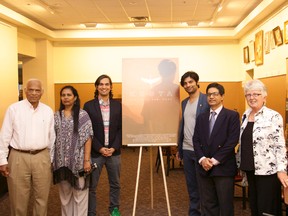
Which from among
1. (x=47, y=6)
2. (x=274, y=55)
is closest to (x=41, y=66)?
(x=47, y=6)

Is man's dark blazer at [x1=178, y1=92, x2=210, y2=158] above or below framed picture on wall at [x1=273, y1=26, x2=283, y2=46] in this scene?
below

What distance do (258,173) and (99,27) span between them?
732 cm

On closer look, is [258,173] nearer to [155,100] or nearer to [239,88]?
[155,100]

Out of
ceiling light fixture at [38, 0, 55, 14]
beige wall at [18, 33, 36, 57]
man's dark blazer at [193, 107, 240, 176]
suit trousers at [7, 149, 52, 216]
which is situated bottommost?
→ suit trousers at [7, 149, 52, 216]

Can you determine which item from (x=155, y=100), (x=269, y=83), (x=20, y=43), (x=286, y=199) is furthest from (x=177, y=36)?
(x=286, y=199)

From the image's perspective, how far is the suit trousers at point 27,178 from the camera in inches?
117

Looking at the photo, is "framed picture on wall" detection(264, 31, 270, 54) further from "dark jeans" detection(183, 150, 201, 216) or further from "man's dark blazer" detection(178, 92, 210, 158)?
"dark jeans" detection(183, 150, 201, 216)

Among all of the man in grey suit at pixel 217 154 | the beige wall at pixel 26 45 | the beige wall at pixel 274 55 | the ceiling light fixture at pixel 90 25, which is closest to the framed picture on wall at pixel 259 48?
the beige wall at pixel 274 55

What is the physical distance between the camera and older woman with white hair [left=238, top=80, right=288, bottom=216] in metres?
2.54

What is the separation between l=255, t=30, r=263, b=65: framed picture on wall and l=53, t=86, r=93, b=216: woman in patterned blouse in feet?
18.0

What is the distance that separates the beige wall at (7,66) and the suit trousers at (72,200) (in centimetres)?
431

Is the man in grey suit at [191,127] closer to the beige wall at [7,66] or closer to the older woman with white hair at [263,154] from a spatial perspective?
the older woman with white hair at [263,154]

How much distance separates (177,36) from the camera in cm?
909

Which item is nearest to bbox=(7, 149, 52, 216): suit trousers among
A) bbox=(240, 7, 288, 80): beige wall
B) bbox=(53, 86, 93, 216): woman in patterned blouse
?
bbox=(53, 86, 93, 216): woman in patterned blouse
